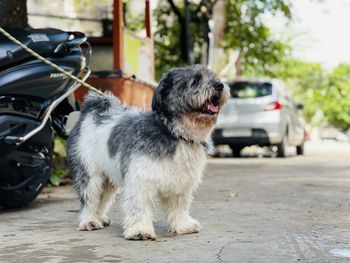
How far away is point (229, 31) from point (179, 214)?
696 inches

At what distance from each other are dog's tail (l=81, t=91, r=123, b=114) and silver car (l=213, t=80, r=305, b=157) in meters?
11.9

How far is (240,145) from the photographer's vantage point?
19.1 meters

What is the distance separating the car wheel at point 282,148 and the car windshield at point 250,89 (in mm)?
1348

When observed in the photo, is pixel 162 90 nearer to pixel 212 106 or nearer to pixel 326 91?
pixel 212 106

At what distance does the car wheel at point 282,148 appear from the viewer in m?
18.9

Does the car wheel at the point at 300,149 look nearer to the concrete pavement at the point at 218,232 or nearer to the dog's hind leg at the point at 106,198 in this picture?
the concrete pavement at the point at 218,232

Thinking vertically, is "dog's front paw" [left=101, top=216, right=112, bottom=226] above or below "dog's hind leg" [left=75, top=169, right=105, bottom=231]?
below

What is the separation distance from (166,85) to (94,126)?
1.00 metres

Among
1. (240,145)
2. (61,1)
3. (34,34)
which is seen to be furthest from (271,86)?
(34,34)

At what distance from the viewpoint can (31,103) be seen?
700cm

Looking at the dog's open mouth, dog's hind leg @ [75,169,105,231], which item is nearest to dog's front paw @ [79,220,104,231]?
dog's hind leg @ [75,169,105,231]

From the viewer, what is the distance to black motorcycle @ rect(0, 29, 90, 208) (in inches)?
265

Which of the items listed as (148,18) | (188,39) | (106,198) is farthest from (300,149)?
(106,198)

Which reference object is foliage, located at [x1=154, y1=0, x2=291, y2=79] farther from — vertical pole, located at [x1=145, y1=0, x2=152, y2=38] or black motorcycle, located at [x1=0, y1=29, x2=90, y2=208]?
black motorcycle, located at [x1=0, y1=29, x2=90, y2=208]
